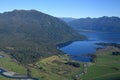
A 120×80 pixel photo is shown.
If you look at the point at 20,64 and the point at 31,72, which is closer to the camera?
the point at 31,72

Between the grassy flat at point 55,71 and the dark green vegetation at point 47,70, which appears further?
the dark green vegetation at point 47,70

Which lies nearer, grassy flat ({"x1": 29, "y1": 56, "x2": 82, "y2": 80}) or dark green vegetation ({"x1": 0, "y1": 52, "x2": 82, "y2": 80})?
grassy flat ({"x1": 29, "y1": 56, "x2": 82, "y2": 80})

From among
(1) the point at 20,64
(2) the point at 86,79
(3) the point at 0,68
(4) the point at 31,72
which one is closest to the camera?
(2) the point at 86,79

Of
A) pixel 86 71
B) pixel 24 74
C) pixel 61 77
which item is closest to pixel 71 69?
pixel 86 71

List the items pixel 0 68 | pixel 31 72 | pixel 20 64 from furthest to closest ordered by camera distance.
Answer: pixel 20 64 < pixel 0 68 < pixel 31 72

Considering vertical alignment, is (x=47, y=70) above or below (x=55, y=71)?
above

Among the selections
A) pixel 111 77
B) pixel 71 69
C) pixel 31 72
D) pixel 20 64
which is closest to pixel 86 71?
pixel 71 69

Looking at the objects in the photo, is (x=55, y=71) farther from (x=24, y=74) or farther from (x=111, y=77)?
(x=111, y=77)

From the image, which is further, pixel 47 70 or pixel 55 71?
pixel 47 70

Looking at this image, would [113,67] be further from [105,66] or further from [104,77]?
[104,77]
